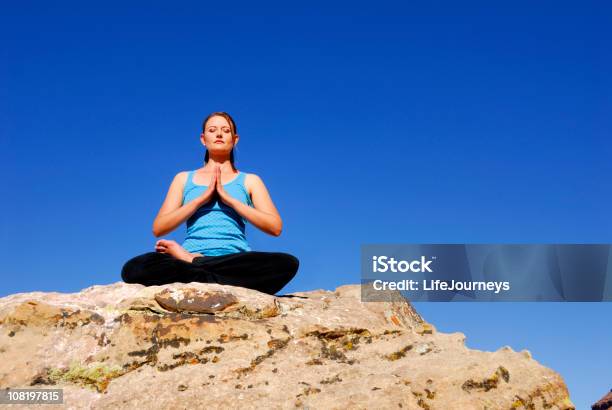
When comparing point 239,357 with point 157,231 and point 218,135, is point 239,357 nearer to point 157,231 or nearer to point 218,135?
point 157,231

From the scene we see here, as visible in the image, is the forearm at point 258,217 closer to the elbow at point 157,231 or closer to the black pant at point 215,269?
the black pant at point 215,269

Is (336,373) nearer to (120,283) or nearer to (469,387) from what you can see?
(469,387)

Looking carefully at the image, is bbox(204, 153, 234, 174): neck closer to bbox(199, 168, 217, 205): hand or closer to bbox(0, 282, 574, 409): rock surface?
bbox(199, 168, 217, 205): hand

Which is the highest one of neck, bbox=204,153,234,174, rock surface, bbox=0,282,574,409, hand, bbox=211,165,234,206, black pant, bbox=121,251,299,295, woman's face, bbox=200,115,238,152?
woman's face, bbox=200,115,238,152

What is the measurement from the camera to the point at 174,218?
7.75 m

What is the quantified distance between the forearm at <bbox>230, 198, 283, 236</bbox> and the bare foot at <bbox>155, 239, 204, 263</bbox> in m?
0.76

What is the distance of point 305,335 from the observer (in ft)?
20.2

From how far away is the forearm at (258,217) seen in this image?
25.5 feet

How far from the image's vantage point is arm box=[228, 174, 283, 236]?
7.77 meters

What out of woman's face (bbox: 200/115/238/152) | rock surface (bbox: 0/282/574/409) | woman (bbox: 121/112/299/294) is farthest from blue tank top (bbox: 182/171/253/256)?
rock surface (bbox: 0/282/574/409)

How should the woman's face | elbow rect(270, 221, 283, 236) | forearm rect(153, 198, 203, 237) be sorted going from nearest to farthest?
forearm rect(153, 198, 203, 237), elbow rect(270, 221, 283, 236), the woman's face

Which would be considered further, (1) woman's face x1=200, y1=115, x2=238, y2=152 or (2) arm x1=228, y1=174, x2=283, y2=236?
(1) woman's face x1=200, y1=115, x2=238, y2=152

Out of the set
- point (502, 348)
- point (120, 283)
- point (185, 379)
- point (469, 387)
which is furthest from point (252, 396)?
point (120, 283)

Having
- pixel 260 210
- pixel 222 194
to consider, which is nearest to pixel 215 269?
pixel 222 194
